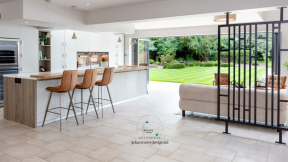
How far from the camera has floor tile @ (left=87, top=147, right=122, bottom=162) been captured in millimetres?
3037

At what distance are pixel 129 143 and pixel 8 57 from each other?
184 inches

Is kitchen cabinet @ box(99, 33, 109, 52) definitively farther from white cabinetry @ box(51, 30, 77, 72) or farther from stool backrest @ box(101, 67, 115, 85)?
stool backrest @ box(101, 67, 115, 85)

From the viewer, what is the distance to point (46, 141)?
3639 mm

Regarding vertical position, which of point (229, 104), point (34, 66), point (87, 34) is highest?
point (87, 34)

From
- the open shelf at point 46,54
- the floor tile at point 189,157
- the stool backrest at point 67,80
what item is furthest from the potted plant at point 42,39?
the floor tile at point 189,157

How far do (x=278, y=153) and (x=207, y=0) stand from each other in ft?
9.83

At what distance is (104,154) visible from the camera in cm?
316

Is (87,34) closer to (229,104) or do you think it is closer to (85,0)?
(85,0)

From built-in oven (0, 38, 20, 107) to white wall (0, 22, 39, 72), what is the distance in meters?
0.14

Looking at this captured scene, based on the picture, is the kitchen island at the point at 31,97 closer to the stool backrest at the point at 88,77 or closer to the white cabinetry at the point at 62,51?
the stool backrest at the point at 88,77

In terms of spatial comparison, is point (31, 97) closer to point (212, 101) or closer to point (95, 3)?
point (95, 3)

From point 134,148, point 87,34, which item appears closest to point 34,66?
point 87,34

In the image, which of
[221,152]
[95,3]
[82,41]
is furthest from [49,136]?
[82,41]

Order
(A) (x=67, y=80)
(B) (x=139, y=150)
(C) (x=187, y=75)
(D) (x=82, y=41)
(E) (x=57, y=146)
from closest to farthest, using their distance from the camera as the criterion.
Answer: (B) (x=139, y=150) < (E) (x=57, y=146) < (A) (x=67, y=80) < (D) (x=82, y=41) < (C) (x=187, y=75)
